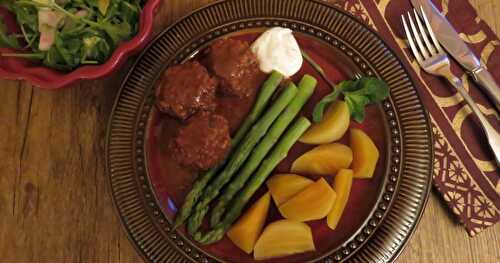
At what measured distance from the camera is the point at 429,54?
5.61 ft

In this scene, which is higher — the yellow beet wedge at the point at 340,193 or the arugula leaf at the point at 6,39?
the yellow beet wedge at the point at 340,193

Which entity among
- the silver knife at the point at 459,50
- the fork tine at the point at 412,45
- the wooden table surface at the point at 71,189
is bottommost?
the wooden table surface at the point at 71,189

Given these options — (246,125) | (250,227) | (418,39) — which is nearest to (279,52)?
(246,125)

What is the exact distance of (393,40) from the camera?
69.4 inches

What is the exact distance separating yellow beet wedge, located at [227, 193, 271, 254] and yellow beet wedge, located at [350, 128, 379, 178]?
33cm

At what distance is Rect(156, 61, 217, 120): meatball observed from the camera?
5.22ft

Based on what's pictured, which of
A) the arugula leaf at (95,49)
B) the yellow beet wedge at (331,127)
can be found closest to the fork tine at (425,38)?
the yellow beet wedge at (331,127)

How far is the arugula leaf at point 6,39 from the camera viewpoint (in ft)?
5.17

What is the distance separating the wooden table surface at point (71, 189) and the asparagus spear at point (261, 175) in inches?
14.4

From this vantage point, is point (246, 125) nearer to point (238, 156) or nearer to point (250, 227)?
point (238, 156)

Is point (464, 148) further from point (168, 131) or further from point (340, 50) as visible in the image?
point (168, 131)

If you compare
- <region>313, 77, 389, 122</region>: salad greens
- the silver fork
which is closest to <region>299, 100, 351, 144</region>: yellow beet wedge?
<region>313, 77, 389, 122</region>: salad greens

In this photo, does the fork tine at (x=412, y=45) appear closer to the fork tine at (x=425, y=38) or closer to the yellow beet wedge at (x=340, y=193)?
the fork tine at (x=425, y=38)

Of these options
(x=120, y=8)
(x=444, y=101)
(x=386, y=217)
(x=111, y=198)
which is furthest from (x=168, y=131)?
(x=444, y=101)
